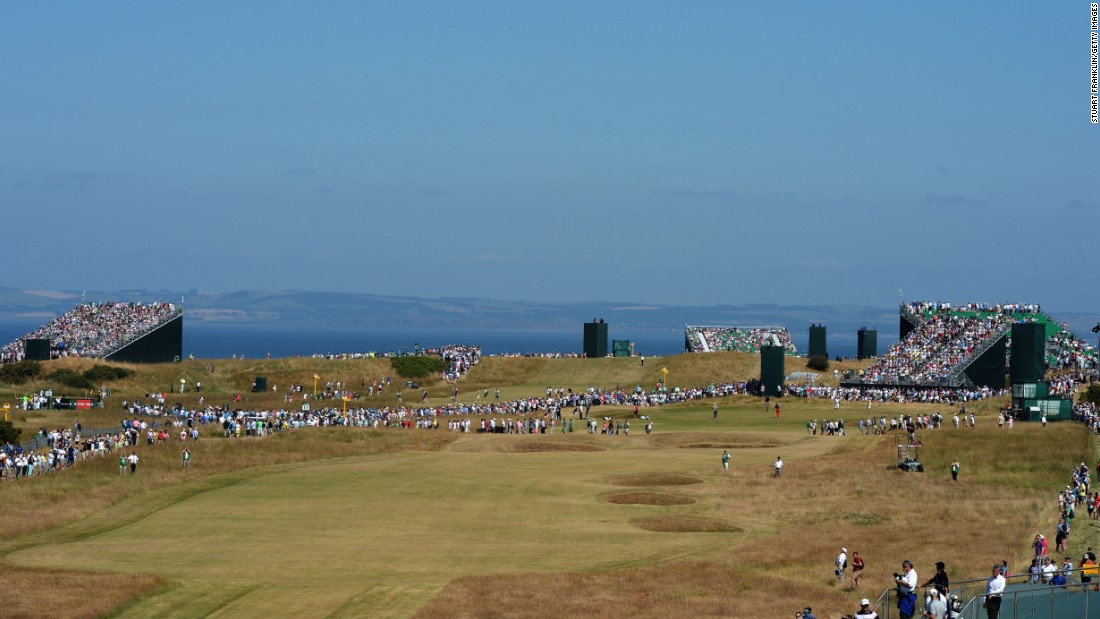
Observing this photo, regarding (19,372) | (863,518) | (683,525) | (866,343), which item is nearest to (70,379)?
(19,372)

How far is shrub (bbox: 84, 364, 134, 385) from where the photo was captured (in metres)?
98.8

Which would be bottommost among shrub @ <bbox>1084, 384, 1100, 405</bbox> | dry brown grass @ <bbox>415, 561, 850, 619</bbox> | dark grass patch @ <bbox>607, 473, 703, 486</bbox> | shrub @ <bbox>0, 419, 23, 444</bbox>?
dry brown grass @ <bbox>415, 561, 850, 619</bbox>

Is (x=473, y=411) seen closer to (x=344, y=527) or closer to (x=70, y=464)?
(x=70, y=464)

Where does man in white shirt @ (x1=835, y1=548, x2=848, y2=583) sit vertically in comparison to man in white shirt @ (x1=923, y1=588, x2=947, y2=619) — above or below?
below

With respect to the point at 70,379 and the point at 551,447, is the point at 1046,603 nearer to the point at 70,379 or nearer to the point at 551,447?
the point at 551,447

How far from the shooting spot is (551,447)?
244 feet

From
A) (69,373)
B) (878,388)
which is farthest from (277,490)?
(878,388)

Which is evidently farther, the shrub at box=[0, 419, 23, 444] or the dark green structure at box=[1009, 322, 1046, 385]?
the dark green structure at box=[1009, 322, 1046, 385]

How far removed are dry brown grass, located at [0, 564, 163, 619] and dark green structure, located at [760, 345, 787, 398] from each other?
6529 cm

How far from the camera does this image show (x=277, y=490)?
186ft

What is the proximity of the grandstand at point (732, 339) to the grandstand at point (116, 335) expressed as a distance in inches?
2072

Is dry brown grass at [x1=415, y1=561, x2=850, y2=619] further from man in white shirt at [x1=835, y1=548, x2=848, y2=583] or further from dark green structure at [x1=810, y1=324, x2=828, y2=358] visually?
dark green structure at [x1=810, y1=324, x2=828, y2=358]

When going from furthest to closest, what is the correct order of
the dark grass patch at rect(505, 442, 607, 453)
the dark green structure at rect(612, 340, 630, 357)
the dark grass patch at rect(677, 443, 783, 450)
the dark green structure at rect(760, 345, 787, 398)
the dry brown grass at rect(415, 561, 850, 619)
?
the dark green structure at rect(612, 340, 630, 357), the dark green structure at rect(760, 345, 787, 398), the dark grass patch at rect(677, 443, 783, 450), the dark grass patch at rect(505, 442, 607, 453), the dry brown grass at rect(415, 561, 850, 619)

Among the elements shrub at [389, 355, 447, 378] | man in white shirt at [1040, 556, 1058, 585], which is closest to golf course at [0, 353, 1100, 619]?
man in white shirt at [1040, 556, 1058, 585]
